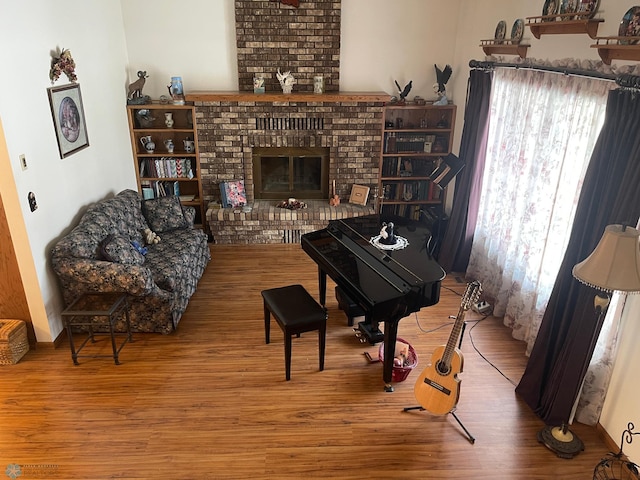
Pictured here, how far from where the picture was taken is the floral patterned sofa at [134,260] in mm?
3879

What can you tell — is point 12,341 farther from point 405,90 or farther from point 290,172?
point 405,90

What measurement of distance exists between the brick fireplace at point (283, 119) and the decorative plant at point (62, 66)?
61.3 inches

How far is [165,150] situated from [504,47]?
416 centimetres

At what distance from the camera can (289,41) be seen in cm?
572

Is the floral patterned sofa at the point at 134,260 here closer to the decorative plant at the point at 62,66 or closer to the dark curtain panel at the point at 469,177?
the decorative plant at the point at 62,66

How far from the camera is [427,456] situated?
3.00 m

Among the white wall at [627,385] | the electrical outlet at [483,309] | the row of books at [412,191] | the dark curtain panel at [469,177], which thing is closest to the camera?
the white wall at [627,385]

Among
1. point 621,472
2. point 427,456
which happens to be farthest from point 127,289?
point 621,472

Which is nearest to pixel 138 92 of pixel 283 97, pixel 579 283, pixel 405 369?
pixel 283 97

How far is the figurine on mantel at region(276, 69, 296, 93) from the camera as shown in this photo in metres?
5.70

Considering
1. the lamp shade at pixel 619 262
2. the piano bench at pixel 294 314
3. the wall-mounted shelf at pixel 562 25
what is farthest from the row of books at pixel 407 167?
the lamp shade at pixel 619 262

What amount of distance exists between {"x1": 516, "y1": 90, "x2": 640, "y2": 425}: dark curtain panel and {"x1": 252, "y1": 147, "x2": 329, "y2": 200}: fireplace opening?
3.62 meters

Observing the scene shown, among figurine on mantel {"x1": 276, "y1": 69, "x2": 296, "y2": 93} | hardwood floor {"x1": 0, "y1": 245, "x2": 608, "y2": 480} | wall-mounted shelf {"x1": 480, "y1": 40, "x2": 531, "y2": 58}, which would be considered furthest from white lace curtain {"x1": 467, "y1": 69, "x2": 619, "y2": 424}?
figurine on mantel {"x1": 276, "y1": 69, "x2": 296, "y2": 93}

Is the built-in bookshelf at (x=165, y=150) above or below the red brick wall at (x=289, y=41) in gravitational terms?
below
